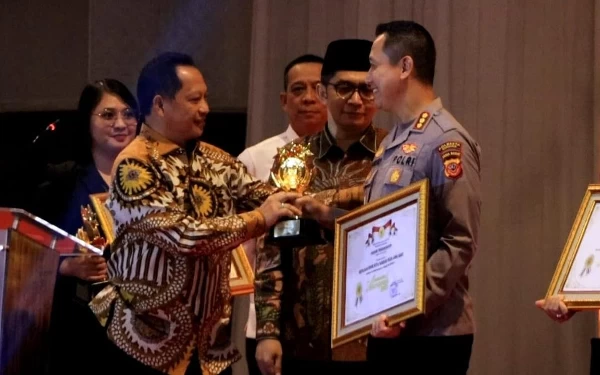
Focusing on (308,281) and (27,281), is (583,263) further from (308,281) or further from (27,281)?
(27,281)

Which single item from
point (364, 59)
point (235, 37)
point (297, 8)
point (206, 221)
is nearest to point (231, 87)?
point (235, 37)

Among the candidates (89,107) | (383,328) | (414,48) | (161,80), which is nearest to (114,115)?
(89,107)

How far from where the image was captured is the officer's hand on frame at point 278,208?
3338 mm

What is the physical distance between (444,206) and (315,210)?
1.73ft

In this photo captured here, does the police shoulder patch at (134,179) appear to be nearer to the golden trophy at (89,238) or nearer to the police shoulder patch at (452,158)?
the golden trophy at (89,238)

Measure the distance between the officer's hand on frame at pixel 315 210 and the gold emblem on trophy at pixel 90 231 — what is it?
0.74m

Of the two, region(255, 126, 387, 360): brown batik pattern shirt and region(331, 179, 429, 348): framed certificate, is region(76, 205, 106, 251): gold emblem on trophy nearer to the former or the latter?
region(255, 126, 387, 360): brown batik pattern shirt

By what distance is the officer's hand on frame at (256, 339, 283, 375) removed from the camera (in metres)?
3.49

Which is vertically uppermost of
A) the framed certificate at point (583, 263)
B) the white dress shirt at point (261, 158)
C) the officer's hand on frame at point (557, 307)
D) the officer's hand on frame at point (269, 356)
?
the white dress shirt at point (261, 158)

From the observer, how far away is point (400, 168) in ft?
10.2

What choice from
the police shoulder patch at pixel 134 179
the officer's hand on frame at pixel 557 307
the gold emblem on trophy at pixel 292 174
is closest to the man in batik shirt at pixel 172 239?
the police shoulder patch at pixel 134 179

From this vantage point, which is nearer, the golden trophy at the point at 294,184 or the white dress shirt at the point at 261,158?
the golden trophy at the point at 294,184

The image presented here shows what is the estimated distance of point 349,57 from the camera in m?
3.68

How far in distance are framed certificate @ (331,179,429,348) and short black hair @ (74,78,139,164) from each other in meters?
1.48
